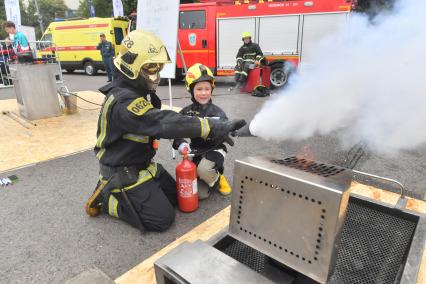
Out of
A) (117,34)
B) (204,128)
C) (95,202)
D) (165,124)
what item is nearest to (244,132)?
(204,128)

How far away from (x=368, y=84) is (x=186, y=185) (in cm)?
174

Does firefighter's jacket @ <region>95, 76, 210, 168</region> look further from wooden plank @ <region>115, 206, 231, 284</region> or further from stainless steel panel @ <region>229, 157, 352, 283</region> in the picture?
stainless steel panel @ <region>229, 157, 352, 283</region>

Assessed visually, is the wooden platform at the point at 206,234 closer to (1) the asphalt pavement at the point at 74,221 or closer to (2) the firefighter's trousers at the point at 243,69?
(1) the asphalt pavement at the point at 74,221

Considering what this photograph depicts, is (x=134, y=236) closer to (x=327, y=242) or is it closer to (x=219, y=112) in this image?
(x=219, y=112)

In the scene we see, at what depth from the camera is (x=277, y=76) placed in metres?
10.6

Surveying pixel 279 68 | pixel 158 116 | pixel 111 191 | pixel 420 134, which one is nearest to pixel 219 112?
pixel 158 116

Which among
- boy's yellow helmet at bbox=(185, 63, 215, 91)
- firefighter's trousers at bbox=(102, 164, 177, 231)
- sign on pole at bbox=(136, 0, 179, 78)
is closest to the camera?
firefighter's trousers at bbox=(102, 164, 177, 231)

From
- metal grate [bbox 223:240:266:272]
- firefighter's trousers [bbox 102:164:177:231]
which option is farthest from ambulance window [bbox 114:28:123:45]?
metal grate [bbox 223:240:266:272]

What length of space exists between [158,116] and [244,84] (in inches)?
323

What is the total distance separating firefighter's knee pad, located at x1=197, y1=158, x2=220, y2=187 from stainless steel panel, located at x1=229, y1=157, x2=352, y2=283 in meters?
1.71

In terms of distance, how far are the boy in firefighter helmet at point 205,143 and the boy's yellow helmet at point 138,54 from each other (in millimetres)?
724

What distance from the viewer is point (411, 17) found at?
1769mm

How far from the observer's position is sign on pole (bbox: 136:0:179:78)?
3832mm

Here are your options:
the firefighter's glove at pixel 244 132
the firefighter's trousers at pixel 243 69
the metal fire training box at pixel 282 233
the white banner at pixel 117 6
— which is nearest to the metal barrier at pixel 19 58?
the firefighter's trousers at pixel 243 69
